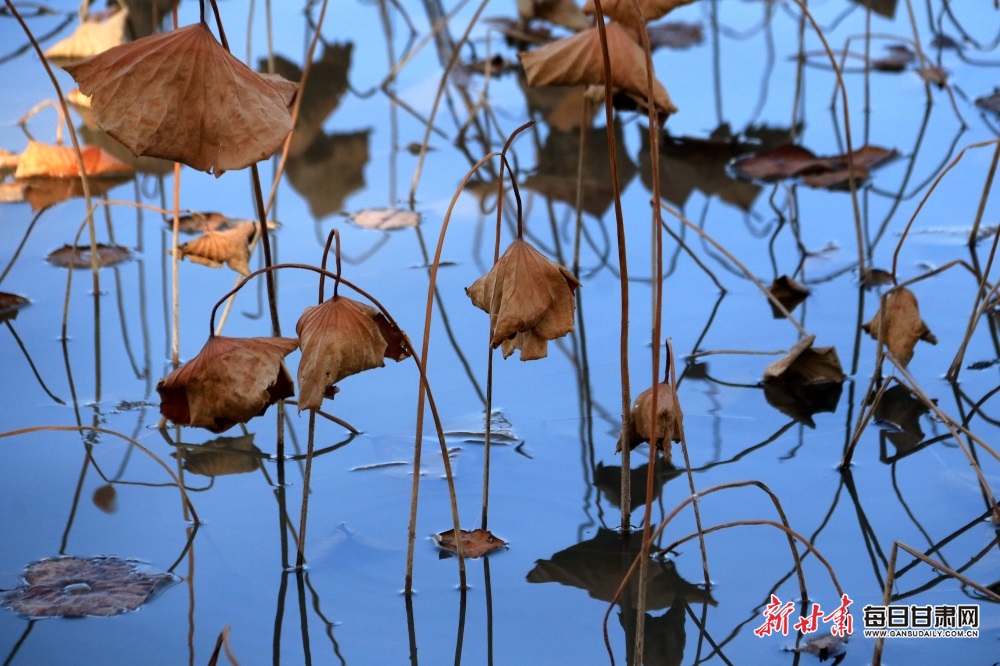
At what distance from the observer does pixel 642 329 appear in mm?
1576

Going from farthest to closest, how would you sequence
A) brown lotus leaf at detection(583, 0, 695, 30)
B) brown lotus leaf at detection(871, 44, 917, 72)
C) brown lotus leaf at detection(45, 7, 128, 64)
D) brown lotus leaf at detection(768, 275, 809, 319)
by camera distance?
brown lotus leaf at detection(871, 44, 917, 72) → brown lotus leaf at detection(45, 7, 128, 64) → brown lotus leaf at detection(768, 275, 809, 319) → brown lotus leaf at detection(583, 0, 695, 30)

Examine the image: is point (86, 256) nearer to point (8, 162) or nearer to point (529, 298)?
point (8, 162)

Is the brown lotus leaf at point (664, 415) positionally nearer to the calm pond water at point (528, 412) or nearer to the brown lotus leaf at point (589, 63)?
the calm pond water at point (528, 412)

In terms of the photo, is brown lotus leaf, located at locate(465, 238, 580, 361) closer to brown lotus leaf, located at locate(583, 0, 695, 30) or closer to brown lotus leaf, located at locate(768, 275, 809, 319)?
brown lotus leaf, located at locate(583, 0, 695, 30)

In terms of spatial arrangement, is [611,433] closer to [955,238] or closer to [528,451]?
[528,451]

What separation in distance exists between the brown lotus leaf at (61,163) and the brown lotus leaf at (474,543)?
135 centimetres

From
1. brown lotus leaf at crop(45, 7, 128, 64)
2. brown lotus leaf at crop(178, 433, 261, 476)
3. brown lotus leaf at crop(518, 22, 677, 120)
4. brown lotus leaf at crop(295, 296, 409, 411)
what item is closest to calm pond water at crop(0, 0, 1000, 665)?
brown lotus leaf at crop(178, 433, 261, 476)


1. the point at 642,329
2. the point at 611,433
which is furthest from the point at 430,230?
the point at 611,433

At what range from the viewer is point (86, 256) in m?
1.84

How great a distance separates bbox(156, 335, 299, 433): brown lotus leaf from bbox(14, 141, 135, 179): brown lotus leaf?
1.35m

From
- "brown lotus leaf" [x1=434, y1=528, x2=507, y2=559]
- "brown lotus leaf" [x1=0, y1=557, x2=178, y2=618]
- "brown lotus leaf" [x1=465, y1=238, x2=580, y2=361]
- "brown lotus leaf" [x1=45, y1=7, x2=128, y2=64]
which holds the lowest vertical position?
"brown lotus leaf" [x1=0, y1=557, x2=178, y2=618]

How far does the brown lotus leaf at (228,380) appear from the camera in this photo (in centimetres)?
90

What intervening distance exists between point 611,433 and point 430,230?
2.44 ft

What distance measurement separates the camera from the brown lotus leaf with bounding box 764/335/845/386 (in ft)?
4.59
